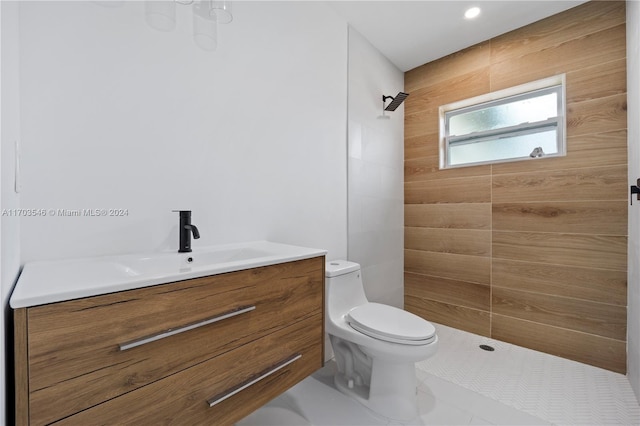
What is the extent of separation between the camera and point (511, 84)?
221 cm

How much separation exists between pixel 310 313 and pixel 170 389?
559 mm

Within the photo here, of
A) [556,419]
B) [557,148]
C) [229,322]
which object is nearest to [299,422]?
[229,322]

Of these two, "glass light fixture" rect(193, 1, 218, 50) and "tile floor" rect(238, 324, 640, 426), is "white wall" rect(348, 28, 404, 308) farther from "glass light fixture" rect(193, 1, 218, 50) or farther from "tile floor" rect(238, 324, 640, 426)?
"glass light fixture" rect(193, 1, 218, 50)

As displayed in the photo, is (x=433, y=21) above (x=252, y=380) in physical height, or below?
above

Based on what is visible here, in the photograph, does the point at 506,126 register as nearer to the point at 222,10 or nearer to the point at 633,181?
the point at 633,181

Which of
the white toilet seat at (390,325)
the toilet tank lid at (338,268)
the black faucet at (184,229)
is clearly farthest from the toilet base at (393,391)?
the black faucet at (184,229)

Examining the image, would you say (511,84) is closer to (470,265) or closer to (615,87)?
(615,87)

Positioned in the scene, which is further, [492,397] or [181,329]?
[492,397]

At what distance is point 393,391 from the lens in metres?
1.44

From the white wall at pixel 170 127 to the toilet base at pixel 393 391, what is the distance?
81 cm

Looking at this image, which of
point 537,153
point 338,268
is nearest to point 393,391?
point 338,268

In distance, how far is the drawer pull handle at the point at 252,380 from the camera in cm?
87

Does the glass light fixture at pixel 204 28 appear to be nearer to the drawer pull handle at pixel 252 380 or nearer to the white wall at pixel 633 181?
the drawer pull handle at pixel 252 380

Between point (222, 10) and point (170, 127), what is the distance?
626 millimetres
